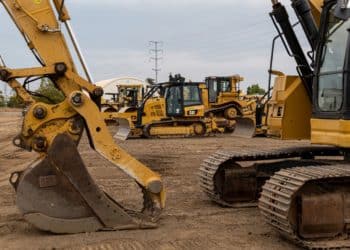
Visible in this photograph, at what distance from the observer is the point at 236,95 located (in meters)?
28.4

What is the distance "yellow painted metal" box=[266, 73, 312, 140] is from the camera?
7777 mm

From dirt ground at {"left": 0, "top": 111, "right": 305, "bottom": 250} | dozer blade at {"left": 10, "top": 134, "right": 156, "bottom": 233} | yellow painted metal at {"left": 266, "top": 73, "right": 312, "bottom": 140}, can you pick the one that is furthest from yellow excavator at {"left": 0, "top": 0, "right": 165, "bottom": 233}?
yellow painted metal at {"left": 266, "top": 73, "right": 312, "bottom": 140}

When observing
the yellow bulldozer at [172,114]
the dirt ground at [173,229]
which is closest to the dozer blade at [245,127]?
the dirt ground at [173,229]

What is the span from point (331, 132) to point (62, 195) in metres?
3.19

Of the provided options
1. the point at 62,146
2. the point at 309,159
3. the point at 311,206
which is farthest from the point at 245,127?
the point at 62,146

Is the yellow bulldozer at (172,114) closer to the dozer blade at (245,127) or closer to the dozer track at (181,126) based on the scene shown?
the dozer track at (181,126)

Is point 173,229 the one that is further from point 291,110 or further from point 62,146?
point 291,110

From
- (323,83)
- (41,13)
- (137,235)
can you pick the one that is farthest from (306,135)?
(41,13)

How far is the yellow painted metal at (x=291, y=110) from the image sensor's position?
25.5 ft

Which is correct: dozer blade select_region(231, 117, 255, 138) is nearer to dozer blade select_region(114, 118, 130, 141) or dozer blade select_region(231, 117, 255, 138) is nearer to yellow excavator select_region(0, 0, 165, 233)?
yellow excavator select_region(0, 0, 165, 233)

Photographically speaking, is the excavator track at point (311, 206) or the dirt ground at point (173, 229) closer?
the excavator track at point (311, 206)

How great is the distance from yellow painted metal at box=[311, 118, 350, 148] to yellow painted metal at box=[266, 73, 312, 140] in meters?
0.75

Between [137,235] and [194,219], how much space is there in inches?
45.5

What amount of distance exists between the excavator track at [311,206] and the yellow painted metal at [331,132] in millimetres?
312
